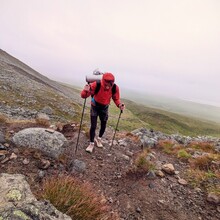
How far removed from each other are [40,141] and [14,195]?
3.39 meters

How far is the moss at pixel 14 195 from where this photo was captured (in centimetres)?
340

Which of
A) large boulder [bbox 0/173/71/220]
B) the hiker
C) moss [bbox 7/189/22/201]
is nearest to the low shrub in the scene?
the hiker

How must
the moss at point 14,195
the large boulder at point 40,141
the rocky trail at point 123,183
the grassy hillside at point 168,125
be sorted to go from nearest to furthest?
the moss at point 14,195
the rocky trail at point 123,183
the large boulder at point 40,141
the grassy hillside at point 168,125

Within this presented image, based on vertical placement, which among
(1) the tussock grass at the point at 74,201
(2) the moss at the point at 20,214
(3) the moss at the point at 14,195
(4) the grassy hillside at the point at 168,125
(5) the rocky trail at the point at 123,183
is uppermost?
(2) the moss at the point at 20,214

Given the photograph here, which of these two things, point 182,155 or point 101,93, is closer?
point 101,93

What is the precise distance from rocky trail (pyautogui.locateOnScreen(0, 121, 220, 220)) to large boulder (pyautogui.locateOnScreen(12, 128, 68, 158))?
0.62ft

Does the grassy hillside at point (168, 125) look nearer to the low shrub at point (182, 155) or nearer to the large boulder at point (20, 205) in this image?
the low shrub at point (182, 155)

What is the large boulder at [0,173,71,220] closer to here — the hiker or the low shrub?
the hiker

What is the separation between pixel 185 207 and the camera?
18.9ft

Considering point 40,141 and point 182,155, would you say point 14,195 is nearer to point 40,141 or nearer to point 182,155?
point 40,141

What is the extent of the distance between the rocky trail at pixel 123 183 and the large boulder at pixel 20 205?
0.94m

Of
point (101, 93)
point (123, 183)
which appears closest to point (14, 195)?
point (123, 183)

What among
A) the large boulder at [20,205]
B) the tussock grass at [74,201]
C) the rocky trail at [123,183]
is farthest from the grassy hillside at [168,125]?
the large boulder at [20,205]

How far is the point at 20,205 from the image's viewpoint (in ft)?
9.77
